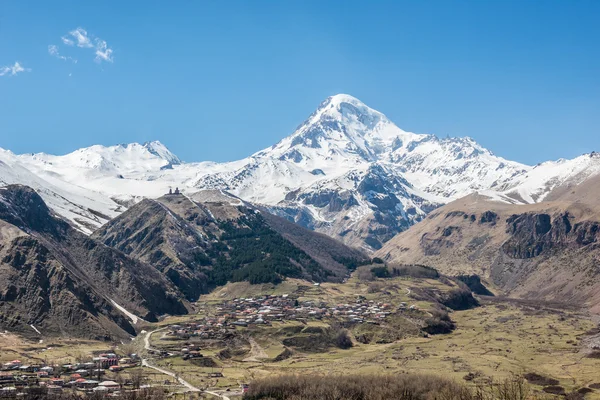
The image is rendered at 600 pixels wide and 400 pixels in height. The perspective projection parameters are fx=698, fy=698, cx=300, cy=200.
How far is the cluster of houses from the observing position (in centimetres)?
15200

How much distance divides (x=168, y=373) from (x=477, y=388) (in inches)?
3082

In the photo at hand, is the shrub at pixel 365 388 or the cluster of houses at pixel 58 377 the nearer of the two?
the shrub at pixel 365 388

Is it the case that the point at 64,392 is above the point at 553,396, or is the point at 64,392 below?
below

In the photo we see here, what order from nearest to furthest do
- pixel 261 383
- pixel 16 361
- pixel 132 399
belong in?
pixel 132 399 < pixel 261 383 < pixel 16 361

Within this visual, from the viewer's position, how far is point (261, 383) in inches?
6393

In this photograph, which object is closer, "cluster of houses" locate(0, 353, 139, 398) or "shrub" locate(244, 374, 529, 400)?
"shrub" locate(244, 374, 529, 400)

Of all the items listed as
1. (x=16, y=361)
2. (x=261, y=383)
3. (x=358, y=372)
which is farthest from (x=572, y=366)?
(x=16, y=361)

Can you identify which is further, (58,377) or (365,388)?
(58,377)

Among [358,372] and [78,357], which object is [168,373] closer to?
[78,357]

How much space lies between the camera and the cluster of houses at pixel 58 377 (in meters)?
152

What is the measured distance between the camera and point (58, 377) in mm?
165375

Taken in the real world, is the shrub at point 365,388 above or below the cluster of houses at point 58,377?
above

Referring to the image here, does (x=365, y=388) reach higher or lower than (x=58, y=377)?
higher

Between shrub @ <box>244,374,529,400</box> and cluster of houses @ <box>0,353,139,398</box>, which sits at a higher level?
shrub @ <box>244,374,529,400</box>
